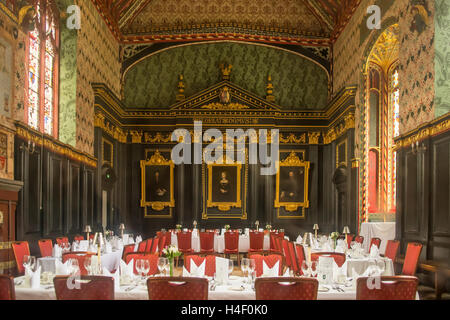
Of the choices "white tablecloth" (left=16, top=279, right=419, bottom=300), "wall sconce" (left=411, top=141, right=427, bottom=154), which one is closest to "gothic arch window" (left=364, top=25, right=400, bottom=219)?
"wall sconce" (left=411, top=141, right=427, bottom=154)

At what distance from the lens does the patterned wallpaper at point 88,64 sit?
1145 centimetres

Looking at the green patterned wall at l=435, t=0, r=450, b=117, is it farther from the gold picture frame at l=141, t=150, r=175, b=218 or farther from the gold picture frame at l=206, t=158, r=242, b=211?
the gold picture frame at l=141, t=150, r=175, b=218

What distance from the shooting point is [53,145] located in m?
9.63

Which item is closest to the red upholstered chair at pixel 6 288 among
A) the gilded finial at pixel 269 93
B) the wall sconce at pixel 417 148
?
the wall sconce at pixel 417 148

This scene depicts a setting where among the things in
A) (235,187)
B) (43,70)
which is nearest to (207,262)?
(43,70)

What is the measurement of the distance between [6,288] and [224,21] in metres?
13.5

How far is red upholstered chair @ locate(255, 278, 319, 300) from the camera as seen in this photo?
3.74m

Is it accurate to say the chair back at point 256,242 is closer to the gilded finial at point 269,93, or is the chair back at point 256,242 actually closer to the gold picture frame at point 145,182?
the gold picture frame at point 145,182

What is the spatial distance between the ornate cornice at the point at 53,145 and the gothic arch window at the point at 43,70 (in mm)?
612

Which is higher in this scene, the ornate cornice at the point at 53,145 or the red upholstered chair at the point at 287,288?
the ornate cornice at the point at 53,145

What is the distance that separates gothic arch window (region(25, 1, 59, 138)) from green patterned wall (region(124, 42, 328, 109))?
495cm

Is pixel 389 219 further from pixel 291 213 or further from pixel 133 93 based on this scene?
pixel 133 93

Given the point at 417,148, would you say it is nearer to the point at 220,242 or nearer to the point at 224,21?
the point at 220,242
